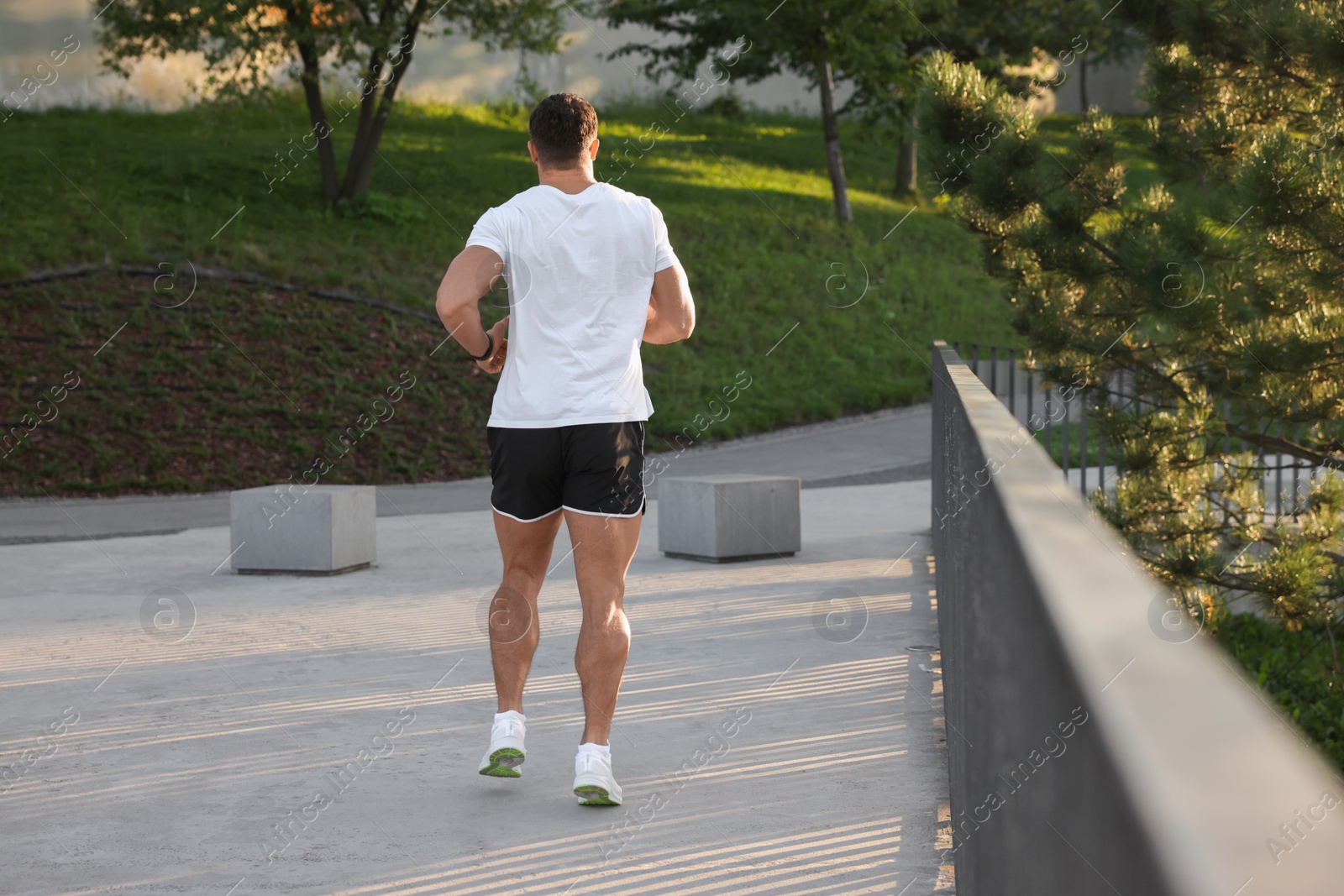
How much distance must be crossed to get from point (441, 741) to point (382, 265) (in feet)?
61.0

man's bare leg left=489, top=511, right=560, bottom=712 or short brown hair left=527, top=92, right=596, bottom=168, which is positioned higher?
short brown hair left=527, top=92, right=596, bottom=168

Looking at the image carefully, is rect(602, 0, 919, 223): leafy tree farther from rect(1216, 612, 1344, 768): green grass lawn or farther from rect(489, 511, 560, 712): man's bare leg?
rect(489, 511, 560, 712): man's bare leg

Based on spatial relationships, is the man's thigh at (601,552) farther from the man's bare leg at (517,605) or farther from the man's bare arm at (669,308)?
the man's bare arm at (669,308)

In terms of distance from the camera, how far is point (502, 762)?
13.8 ft

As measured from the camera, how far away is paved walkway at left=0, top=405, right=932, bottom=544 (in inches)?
492

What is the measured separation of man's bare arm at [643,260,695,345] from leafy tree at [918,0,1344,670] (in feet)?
10.8

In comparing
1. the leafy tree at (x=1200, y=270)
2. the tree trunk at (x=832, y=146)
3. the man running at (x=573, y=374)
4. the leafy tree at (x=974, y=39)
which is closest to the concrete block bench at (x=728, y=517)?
the leafy tree at (x=1200, y=270)

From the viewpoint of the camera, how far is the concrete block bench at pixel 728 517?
9320mm

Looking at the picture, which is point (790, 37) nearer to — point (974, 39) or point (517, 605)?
point (974, 39)

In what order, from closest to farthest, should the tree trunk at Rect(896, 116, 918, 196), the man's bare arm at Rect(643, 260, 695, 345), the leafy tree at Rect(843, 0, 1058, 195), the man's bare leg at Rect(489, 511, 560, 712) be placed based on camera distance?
the man's bare leg at Rect(489, 511, 560, 712) → the man's bare arm at Rect(643, 260, 695, 345) → the leafy tree at Rect(843, 0, 1058, 195) → the tree trunk at Rect(896, 116, 918, 196)

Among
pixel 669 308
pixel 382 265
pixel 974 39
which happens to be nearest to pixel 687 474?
pixel 382 265

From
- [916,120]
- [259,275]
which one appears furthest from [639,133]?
[916,120]

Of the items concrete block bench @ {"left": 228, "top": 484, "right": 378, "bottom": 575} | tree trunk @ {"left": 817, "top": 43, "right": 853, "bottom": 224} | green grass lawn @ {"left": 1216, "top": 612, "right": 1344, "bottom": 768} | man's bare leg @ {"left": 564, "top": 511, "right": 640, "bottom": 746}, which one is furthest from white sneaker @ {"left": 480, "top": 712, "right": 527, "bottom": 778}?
tree trunk @ {"left": 817, "top": 43, "right": 853, "bottom": 224}

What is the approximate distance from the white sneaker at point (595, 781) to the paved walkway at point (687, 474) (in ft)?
27.5
